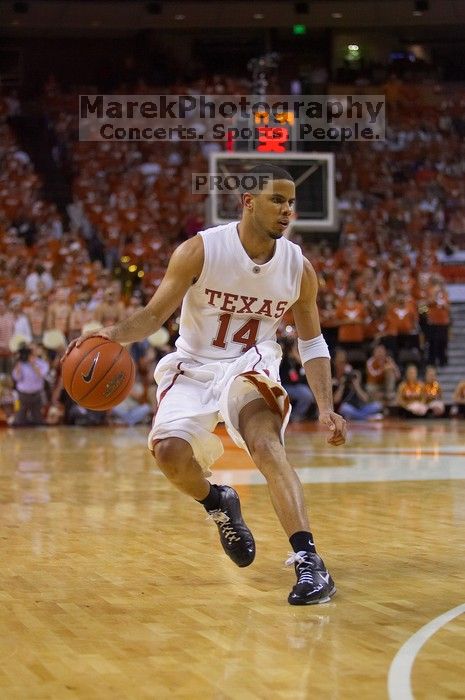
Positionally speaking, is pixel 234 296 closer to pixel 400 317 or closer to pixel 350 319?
pixel 350 319

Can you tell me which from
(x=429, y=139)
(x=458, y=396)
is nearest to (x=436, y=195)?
(x=429, y=139)

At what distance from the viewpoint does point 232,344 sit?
536cm

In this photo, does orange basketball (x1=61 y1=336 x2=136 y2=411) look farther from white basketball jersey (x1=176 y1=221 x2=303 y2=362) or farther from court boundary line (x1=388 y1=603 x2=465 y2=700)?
court boundary line (x1=388 y1=603 x2=465 y2=700)

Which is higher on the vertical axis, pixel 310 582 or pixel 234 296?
pixel 234 296

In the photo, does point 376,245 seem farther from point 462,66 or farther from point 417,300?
point 462,66

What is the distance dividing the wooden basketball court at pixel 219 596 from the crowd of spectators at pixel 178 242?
828 centimetres

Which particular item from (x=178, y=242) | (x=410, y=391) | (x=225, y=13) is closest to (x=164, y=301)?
(x=410, y=391)

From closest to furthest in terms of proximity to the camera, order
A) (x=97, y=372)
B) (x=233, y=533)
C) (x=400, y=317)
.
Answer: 1. (x=97, y=372)
2. (x=233, y=533)
3. (x=400, y=317)

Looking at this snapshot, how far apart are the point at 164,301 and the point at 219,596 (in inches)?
51.7

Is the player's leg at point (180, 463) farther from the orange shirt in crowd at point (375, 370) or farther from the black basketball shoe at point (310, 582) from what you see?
the orange shirt in crowd at point (375, 370)

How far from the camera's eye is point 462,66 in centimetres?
2659

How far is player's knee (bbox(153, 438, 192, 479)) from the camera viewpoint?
5121 millimetres

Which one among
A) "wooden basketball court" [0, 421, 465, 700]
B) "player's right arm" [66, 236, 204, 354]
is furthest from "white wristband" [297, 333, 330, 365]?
"wooden basketball court" [0, 421, 465, 700]

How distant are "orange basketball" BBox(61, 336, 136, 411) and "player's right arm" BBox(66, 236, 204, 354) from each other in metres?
0.05
